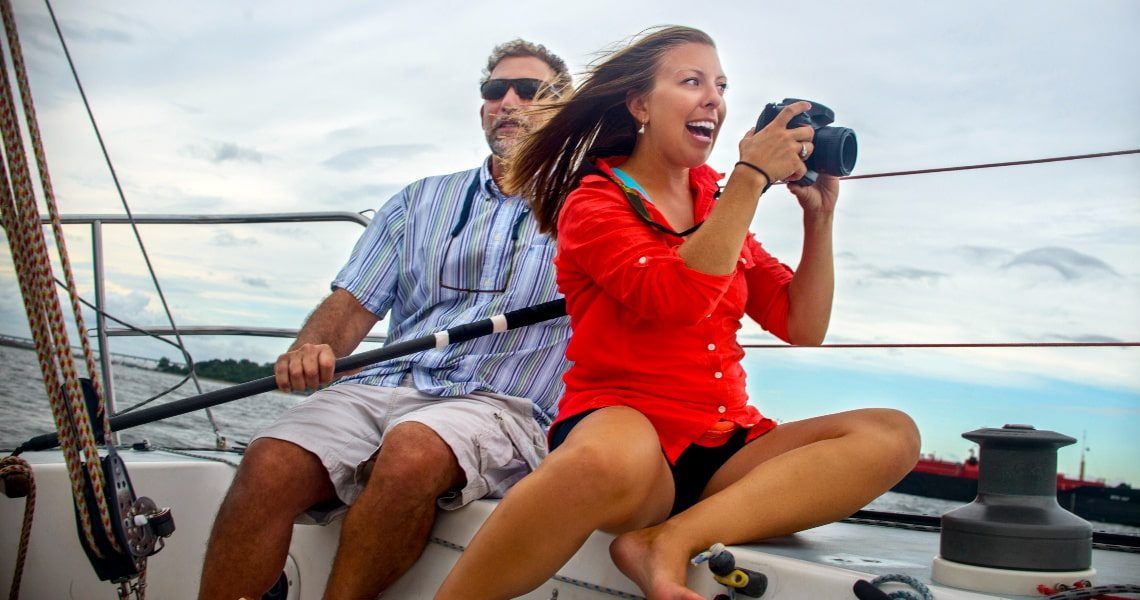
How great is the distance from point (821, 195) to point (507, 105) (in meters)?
0.94

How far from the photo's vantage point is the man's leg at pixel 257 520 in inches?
72.8

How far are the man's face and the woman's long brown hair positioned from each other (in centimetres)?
38

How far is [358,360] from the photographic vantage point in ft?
6.69

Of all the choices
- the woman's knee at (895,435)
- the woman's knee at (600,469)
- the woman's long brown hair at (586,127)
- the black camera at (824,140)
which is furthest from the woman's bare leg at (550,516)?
the woman's long brown hair at (586,127)

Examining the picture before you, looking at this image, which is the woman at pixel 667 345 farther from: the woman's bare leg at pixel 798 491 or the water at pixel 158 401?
the water at pixel 158 401

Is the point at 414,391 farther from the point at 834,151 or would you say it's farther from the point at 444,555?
the point at 834,151

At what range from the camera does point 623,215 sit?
5.45ft

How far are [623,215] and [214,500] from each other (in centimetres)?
135

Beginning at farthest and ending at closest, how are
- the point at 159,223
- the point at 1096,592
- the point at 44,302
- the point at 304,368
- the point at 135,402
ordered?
the point at 159,223
the point at 135,402
the point at 304,368
the point at 44,302
the point at 1096,592

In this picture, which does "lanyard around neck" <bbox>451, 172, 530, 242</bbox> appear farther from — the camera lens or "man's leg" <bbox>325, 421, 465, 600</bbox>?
the camera lens

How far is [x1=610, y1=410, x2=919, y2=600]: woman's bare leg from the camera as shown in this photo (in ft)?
4.70

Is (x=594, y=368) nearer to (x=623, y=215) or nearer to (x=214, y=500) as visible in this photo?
(x=623, y=215)

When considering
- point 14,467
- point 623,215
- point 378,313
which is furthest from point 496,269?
point 14,467

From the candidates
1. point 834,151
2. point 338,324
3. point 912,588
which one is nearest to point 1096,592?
point 912,588
